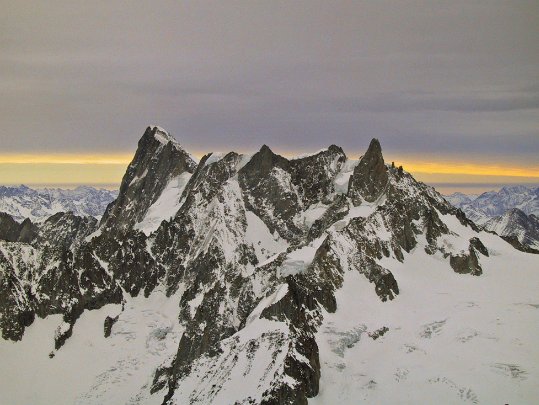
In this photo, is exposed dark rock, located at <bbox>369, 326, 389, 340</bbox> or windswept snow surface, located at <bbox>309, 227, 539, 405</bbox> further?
exposed dark rock, located at <bbox>369, 326, 389, 340</bbox>

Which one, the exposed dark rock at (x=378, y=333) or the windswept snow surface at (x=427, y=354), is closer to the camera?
the windswept snow surface at (x=427, y=354)

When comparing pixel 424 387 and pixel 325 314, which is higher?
pixel 325 314

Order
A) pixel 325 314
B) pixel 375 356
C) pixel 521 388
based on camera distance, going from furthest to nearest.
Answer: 1. pixel 325 314
2. pixel 375 356
3. pixel 521 388

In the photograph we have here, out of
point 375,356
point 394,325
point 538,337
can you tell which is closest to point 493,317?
point 538,337

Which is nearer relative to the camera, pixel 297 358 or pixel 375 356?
pixel 297 358

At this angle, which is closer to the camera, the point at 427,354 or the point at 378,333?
the point at 427,354

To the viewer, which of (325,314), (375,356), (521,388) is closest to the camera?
(521,388)

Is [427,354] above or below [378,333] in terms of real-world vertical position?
below

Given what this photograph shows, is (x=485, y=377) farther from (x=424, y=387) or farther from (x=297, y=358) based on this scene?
(x=297, y=358)
